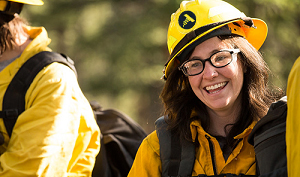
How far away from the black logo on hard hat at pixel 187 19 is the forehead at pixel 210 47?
16 centimetres

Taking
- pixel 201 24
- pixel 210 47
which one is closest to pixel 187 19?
pixel 201 24

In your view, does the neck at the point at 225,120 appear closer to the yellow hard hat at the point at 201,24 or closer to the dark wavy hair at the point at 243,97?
the dark wavy hair at the point at 243,97

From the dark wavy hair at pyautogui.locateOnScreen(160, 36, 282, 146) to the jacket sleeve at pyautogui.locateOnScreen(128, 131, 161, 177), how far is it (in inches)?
6.5

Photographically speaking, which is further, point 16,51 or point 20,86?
point 16,51

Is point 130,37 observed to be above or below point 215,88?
below

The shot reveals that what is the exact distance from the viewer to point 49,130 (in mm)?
2959

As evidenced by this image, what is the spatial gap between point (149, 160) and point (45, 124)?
0.82 meters

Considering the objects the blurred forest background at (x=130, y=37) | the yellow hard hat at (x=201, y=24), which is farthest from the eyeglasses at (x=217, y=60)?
the blurred forest background at (x=130, y=37)

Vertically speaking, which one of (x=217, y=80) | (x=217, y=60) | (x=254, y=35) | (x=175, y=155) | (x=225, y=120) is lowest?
(x=175, y=155)

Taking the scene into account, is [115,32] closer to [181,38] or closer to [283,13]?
[283,13]

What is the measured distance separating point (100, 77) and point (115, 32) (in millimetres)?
1213

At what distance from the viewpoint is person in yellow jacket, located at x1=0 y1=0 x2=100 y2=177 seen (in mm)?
2922

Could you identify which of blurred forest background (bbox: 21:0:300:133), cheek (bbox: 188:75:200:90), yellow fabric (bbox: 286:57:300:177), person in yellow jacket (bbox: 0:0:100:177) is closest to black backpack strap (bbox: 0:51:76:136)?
person in yellow jacket (bbox: 0:0:100:177)

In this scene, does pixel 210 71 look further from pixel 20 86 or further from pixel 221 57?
pixel 20 86
